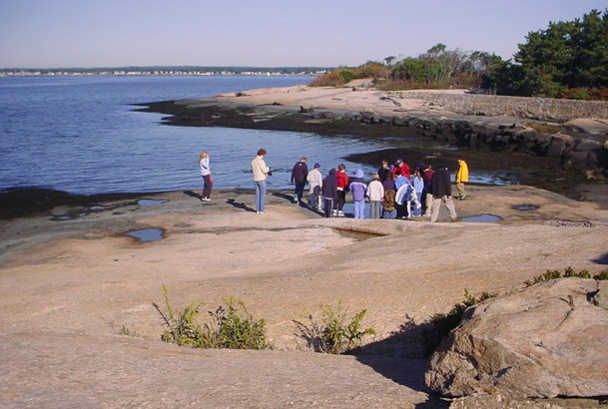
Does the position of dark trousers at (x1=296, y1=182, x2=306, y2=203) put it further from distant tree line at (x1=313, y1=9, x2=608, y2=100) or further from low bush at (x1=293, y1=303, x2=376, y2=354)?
distant tree line at (x1=313, y1=9, x2=608, y2=100)

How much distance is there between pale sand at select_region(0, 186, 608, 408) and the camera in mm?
5762

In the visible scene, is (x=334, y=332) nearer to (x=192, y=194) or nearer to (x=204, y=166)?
(x=204, y=166)

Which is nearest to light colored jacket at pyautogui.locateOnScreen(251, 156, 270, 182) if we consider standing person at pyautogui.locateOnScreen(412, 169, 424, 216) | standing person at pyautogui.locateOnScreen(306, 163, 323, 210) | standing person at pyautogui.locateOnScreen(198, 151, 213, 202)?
standing person at pyautogui.locateOnScreen(306, 163, 323, 210)

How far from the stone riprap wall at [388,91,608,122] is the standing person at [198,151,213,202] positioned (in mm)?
31490

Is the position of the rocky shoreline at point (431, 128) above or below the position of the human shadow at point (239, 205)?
above

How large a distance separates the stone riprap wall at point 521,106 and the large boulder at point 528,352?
42.4 meters

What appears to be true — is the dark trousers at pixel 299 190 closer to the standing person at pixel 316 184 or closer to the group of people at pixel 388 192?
the standing person at pixel 316 184

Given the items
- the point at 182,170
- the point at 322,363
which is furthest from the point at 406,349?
the point at 182,170

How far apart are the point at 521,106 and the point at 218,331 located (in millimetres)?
47487

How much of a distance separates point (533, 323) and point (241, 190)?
20521mm

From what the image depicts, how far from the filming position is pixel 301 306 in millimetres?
9023

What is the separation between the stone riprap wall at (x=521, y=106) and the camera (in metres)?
45.4

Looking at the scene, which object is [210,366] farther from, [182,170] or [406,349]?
[182,170]

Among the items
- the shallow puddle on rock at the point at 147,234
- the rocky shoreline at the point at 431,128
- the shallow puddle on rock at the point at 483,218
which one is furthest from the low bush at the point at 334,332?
the rocky shoreline at the point at 431,128
